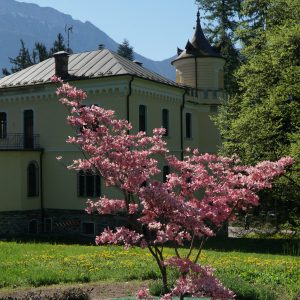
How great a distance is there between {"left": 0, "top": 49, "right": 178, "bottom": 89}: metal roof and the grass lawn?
40.9 ft

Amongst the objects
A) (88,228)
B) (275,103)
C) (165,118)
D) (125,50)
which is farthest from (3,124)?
(125,50)

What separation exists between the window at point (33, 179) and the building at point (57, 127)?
0.18ft

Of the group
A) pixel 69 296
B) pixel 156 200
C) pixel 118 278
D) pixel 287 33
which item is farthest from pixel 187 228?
pixel 287 33

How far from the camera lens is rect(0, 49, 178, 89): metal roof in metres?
26.0

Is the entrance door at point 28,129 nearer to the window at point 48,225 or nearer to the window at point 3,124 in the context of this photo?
the window at point 3,124

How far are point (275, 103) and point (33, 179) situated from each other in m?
13.7

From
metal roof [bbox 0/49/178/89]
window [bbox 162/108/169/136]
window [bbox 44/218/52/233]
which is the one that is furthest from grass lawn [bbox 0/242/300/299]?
window [bbox 162/108/169/136]

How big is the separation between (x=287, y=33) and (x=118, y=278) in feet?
48.1

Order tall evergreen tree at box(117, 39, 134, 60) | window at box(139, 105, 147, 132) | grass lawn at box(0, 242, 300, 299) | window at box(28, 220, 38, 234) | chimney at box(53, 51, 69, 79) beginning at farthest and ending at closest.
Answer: tall evergreen tree at box(117, 39, 134, 60), chimney at box(53, 51, 69, 79), window at box(28, 220, 38, 234), window at box(139, 105, 147, 132), grass lawn at box(0, 242, 300, 299)

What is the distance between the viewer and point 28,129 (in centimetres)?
2838

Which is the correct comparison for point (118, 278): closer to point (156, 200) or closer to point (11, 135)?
point (156, 200)

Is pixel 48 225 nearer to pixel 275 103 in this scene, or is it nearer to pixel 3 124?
pixel 3 124

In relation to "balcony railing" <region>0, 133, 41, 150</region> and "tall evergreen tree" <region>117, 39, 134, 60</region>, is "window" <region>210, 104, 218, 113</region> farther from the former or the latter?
"tall evergreen tree" <region>117, 39, 134, 60</region>

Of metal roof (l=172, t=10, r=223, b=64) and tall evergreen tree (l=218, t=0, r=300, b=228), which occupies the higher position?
metal roof (l=172, t=10, r=223, b=64)
